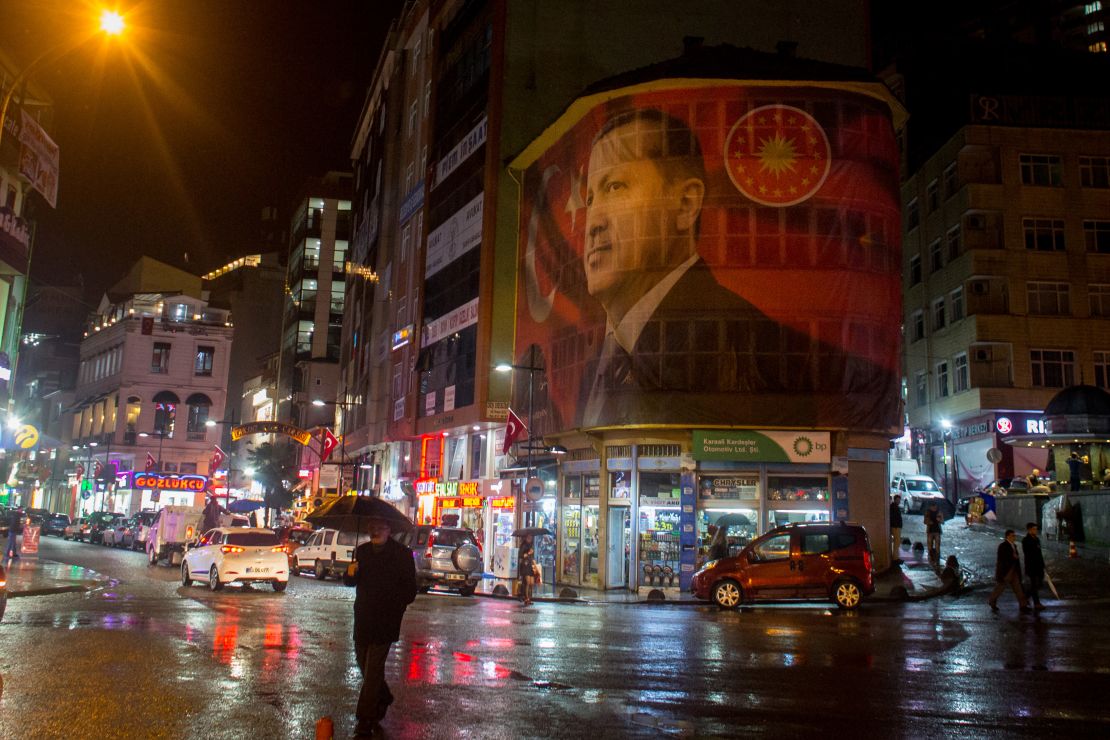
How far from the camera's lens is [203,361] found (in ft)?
297

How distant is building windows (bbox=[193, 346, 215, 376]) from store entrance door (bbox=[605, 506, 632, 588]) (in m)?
68.7

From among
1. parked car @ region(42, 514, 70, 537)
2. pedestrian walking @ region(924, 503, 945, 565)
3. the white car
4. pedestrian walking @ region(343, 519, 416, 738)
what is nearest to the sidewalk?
the white car

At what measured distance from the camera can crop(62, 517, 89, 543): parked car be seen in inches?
2458

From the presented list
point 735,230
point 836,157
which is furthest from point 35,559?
point 836,157

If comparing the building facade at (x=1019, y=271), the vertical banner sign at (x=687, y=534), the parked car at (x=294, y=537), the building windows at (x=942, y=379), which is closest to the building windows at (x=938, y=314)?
the building facade at (x=1019, y=271)

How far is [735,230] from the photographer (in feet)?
98.9

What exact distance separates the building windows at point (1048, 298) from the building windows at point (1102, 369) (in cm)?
265

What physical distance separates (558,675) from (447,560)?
56.9 ft

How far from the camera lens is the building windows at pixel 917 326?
5627 cm

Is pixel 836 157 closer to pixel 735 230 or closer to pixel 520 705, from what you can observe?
pixel 735 230

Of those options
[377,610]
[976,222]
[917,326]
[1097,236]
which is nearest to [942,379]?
[917,326]

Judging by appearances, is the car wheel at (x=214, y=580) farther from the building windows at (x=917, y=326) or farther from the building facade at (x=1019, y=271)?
the building windows at (x=917, y=326)

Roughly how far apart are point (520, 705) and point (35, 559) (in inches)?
1277

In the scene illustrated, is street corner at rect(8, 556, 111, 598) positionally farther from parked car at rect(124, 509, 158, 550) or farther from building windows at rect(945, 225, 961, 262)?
building windows at rect(945, 225, 961, 262)
